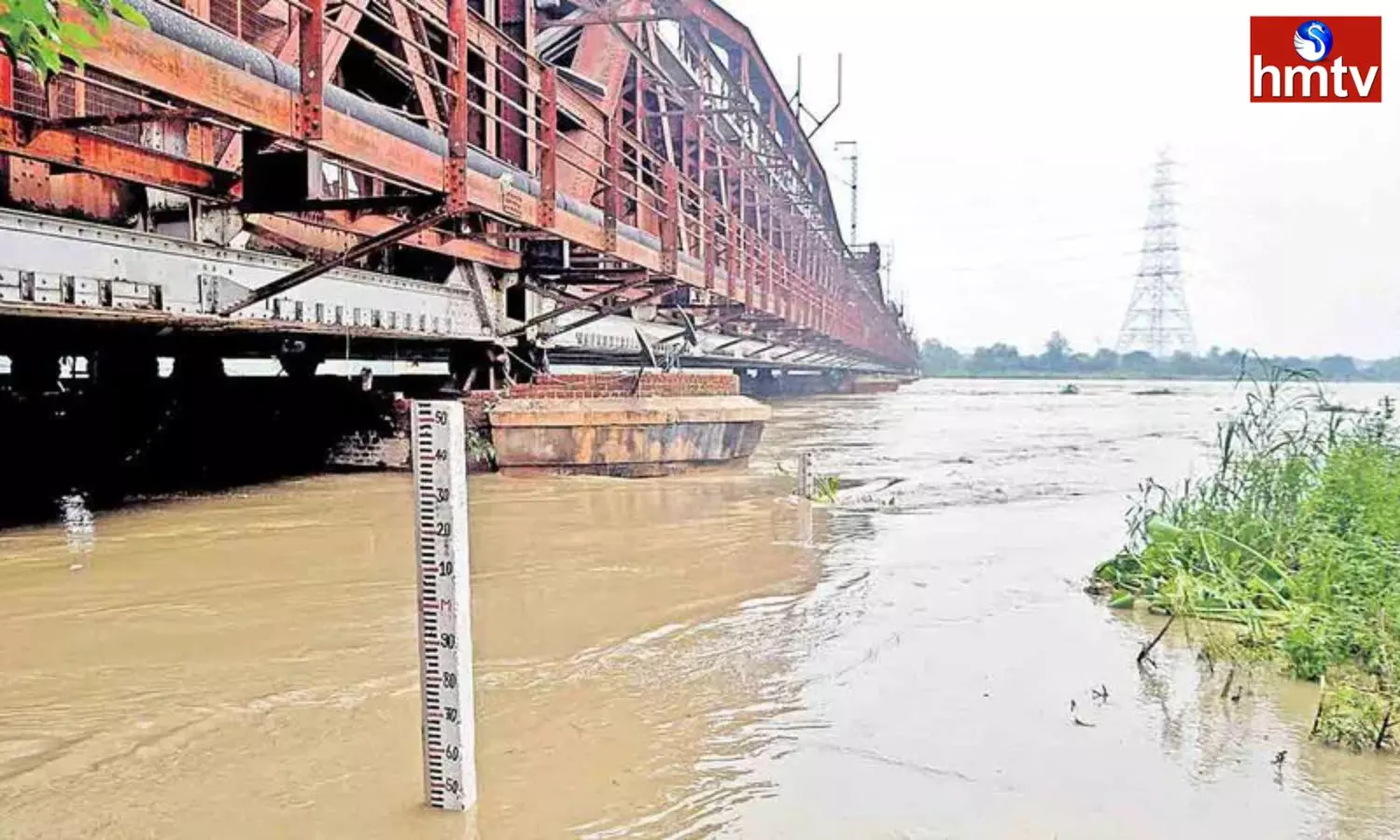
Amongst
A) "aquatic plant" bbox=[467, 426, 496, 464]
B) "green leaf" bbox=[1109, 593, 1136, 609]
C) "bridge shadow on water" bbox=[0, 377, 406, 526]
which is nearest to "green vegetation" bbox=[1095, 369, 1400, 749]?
"green leaf" bbox=[1109, 593, 1136, 609]

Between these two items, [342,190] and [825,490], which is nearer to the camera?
[342,190]

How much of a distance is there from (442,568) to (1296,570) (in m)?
5.29

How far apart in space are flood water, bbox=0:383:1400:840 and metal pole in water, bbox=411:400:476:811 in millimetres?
344

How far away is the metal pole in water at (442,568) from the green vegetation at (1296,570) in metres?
2.91

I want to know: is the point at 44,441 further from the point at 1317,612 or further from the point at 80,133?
the point at 1317,612

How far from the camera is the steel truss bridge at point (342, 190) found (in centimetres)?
548

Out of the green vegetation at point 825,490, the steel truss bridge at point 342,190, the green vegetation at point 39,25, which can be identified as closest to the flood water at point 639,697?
the steel truss bridge at point 342,190

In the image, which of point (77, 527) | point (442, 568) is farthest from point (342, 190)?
point (442, 568)

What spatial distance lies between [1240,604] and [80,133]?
643cm

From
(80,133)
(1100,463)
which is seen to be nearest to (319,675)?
(80,133)

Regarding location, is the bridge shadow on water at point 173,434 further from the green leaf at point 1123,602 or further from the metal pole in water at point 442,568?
the green leaf at point 1123,602

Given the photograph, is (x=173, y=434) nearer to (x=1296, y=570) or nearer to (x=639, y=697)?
(x=639, y=697)

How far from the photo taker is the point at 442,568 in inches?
116

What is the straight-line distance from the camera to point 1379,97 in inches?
441
